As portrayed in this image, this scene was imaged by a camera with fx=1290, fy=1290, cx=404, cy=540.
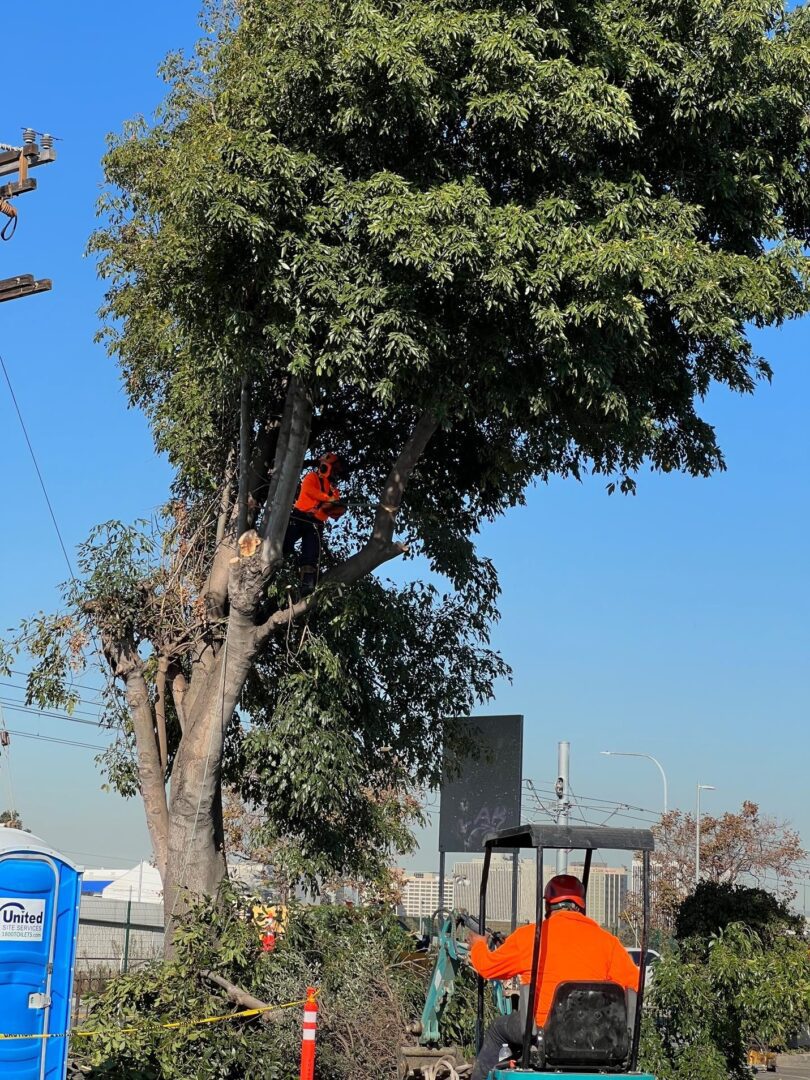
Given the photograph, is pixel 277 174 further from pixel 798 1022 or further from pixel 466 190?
pixel 798 1022

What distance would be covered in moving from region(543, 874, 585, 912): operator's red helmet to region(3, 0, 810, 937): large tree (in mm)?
5772

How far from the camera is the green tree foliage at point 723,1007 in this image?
1197 cm

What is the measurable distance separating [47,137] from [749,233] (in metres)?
7.84

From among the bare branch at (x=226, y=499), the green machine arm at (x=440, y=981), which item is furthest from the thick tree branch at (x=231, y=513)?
the green machine arm at (x=440, y=981)

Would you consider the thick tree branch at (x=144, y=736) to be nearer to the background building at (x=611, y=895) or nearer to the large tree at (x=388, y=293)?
the large tree at (x=388, y=293)

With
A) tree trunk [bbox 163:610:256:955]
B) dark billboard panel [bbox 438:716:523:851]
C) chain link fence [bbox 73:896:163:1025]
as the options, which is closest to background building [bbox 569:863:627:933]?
chain link fence [bbox 73:896:163:1025]

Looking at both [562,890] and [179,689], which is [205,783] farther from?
[562,890]

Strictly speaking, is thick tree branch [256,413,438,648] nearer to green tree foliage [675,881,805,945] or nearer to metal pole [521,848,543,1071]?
green tree foliage [675,881,805,945]

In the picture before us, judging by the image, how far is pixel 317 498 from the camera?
1512 cm

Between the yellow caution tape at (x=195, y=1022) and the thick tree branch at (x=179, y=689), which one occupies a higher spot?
the thick tree branch at (x=179, y=689)

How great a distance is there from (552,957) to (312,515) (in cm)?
837

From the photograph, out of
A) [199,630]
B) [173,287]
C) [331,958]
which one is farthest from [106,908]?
[173,287]

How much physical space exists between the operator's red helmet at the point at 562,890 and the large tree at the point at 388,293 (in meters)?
5.77

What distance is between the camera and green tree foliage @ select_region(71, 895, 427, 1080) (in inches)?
460
